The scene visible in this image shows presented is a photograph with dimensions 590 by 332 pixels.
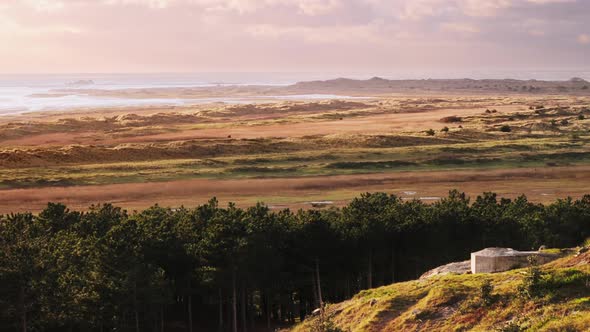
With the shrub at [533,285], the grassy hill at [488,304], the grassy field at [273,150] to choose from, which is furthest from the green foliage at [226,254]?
the grassy field at [273,150]

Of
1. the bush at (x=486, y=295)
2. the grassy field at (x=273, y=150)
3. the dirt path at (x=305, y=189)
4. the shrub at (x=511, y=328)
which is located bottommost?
the dirt path at (x=305, y=189)

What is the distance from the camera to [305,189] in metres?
86.8

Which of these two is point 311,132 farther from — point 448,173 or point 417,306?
point 417,306

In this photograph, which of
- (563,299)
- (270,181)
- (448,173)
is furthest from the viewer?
(448,173)

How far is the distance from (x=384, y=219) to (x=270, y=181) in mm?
44328

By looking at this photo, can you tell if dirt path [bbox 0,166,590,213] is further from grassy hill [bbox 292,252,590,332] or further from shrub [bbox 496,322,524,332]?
shrub [bbox 496,322,524,332]

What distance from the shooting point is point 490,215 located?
5144 centimetres

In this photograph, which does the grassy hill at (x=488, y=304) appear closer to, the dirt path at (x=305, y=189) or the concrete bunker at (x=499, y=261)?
the concrete bunker at (x=499, y=261)

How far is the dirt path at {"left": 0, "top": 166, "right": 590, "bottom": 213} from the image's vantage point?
80250mm

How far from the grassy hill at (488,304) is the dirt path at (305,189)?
4470cm

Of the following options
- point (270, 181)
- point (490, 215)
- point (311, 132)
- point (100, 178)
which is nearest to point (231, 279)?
point (490, 215)

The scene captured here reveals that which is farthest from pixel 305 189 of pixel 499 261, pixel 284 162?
pixel 499 261

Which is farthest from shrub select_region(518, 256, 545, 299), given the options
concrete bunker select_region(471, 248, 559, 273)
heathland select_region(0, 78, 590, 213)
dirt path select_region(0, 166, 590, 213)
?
heathland select_region(0, 78, 590, 213)

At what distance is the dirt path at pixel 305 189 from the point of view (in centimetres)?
8025
